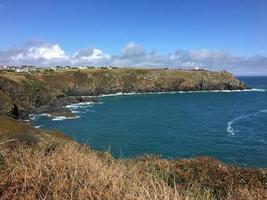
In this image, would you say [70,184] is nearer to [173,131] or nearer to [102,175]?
[102,175]

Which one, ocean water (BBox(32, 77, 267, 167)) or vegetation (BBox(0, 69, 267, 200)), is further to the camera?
ocean water (BBox(32, 77, 267, 167))

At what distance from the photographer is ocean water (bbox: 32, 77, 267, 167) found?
5284 cm

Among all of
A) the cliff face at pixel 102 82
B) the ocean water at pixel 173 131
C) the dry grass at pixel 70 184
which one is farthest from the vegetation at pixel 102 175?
the cliff face at pixel 102 82

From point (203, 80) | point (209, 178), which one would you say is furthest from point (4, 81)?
point (203, 80)

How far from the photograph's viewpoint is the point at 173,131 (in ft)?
235

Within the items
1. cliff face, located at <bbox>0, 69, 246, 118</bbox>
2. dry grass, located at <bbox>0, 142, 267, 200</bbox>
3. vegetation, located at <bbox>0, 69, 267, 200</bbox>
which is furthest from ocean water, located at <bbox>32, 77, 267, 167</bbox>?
cliff face, located at <bbox>0, 69, 246, 118</bbox>

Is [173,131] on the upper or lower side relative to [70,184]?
lower

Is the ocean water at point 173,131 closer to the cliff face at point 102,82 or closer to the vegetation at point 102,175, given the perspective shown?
the vegetation at point 102,175

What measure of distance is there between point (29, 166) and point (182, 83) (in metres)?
186

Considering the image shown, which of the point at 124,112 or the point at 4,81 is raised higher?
the point at 4,81

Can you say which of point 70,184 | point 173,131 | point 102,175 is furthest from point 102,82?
point 70,184

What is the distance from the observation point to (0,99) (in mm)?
79125

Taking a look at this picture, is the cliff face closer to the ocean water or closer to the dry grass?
the ocean water

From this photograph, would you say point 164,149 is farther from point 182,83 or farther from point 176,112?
point 182,83
